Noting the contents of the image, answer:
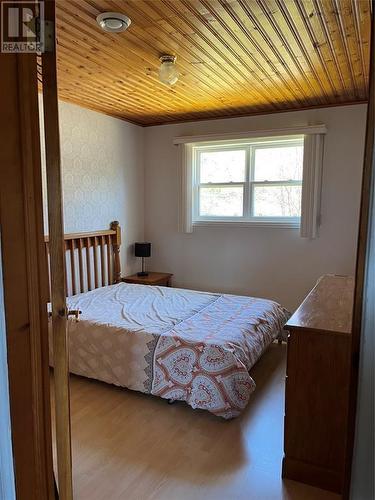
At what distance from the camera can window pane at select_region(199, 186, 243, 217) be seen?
177 inches

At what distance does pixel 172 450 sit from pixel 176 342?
0.69 m

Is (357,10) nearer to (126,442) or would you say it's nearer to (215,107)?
(215,107)

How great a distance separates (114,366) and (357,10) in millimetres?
2761

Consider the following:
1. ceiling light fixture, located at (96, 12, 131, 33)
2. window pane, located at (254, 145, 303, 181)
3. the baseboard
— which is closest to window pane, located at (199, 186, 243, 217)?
window pane, located at (254, 145, 303, 181)

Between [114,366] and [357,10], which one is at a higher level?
[357,10]

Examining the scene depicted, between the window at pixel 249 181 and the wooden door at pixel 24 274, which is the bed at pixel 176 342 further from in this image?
the wooden door at pixel 24 274

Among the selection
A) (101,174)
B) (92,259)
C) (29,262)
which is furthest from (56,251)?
(101,174)

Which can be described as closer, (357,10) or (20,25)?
(20,25)

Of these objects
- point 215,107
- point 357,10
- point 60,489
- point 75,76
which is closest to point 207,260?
point 215,107

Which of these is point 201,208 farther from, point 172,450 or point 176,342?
point 172,450

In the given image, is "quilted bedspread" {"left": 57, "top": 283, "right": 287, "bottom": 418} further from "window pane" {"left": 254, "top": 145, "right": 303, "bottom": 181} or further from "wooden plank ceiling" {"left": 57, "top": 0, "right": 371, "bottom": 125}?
"wooden plank ceiling" {"left": 57, "top": 0, "right": 371, "bottom": 125}

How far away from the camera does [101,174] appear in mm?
4293

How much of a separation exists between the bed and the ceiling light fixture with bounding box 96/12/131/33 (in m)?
2.02

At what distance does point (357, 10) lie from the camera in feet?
6.45
